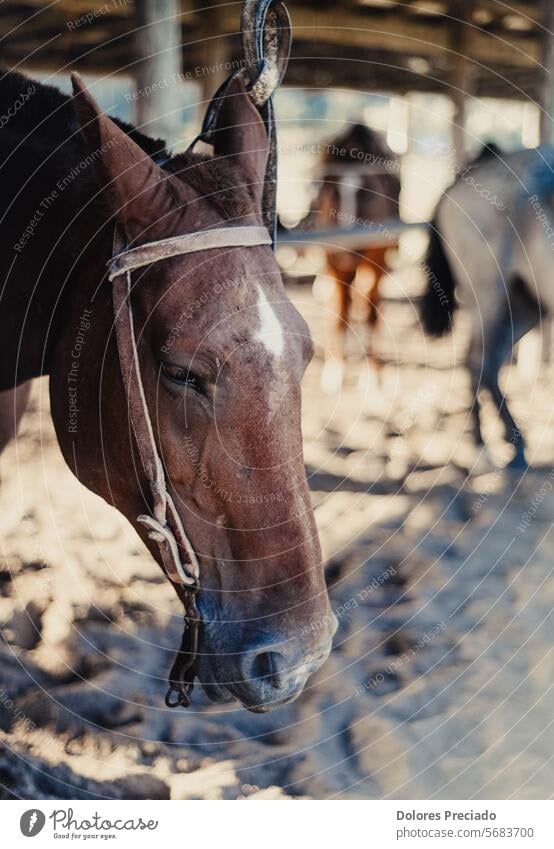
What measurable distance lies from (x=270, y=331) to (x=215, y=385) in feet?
0.28

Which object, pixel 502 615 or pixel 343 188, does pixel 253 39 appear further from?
pixel 343 188

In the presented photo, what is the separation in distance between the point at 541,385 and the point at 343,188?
172 centimetres

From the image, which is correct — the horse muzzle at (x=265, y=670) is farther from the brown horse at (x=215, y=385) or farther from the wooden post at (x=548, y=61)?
the wooden post at (x=548, y=61)

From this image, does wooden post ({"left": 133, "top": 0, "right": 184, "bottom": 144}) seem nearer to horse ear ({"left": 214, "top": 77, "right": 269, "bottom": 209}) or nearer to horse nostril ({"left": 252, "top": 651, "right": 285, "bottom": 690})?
horse ear ({"left": 214, "top": 77, "right": 269, "bottom": 209})

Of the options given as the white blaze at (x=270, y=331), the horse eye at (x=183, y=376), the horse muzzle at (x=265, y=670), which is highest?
the white blaze at (x=270, y=331)

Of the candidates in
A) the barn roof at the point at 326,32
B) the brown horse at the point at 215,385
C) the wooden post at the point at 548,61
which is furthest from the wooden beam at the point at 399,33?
the brown horse at the point at 215,385

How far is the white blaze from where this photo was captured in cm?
88

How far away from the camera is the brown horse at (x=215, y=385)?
88cm

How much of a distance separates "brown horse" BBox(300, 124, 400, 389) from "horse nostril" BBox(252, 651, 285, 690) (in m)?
3.14

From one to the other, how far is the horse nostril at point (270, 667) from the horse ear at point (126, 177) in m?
0.51

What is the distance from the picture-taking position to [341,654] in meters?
1.84

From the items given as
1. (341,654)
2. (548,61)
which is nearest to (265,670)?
(341,654)

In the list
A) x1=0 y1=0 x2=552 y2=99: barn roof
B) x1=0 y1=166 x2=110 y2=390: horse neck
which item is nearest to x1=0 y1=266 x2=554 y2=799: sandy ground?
x1=0 y1=166 x2=110 y2=390: horse neck
